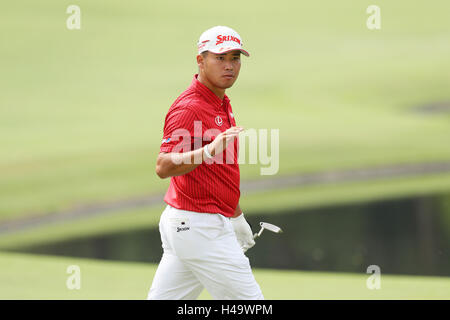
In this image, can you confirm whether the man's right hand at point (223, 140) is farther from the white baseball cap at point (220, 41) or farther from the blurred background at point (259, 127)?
the blurred background at point (259, 127)

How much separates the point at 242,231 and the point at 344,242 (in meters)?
9.63

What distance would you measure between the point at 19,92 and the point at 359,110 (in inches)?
523

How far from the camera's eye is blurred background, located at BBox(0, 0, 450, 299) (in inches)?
540

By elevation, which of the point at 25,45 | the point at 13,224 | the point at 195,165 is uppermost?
the point at 25,45

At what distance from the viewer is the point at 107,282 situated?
920cm

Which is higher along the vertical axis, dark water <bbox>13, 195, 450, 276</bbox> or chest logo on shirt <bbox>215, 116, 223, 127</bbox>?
chest logo on shirt <bbox>215, 116, 223, 127</bbox>

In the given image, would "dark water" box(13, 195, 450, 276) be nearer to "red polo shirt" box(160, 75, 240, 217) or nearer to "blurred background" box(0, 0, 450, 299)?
"blurred background" box(0, 0, 450, 299)

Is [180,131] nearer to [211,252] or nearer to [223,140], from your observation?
[223,140]

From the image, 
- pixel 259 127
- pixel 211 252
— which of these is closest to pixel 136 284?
pixel 211 252

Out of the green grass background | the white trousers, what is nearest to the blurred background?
the green grass background

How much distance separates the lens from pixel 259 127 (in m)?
25.6

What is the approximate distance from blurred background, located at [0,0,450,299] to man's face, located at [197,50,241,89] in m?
3.53
